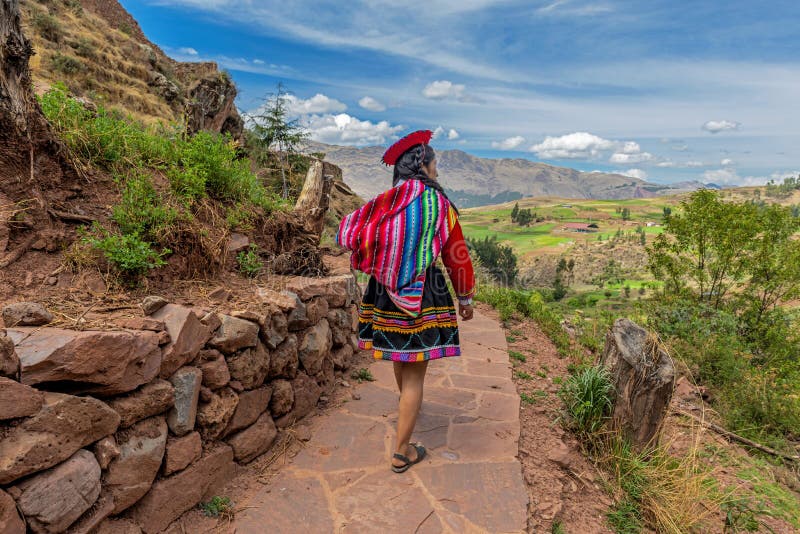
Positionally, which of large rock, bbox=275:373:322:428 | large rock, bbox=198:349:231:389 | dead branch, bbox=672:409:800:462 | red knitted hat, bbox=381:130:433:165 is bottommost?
dead branch, bbox=672:409:800:462

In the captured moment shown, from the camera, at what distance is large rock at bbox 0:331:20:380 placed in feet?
5.52

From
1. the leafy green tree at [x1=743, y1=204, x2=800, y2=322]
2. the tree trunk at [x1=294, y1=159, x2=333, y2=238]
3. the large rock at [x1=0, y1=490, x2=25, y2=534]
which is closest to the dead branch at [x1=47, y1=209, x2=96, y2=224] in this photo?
the large rock at [x1=0, y1=490, x2=25, y2=534]

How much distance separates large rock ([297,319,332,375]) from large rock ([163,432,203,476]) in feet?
3.59

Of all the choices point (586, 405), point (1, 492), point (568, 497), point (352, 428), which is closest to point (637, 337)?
point (586, 405)

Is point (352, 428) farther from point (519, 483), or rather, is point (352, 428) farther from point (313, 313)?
point (519, 483)

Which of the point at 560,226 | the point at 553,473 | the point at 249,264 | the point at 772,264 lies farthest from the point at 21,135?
the point at 560,226

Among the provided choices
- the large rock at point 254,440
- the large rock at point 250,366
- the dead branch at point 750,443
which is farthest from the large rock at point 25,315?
the dead branch at point 750,443

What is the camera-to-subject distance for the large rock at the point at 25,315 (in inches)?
77.6

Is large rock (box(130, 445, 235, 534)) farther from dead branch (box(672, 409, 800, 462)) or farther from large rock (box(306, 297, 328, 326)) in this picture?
dead branch (box(672, 409, 800, 462))

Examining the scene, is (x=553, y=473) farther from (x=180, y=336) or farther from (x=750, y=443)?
(x=750, y=443)

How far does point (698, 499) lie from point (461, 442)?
5.25 feet

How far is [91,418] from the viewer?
1.91 meters

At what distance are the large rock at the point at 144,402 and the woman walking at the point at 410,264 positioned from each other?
1222 millimetres

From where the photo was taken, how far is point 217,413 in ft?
8.43
